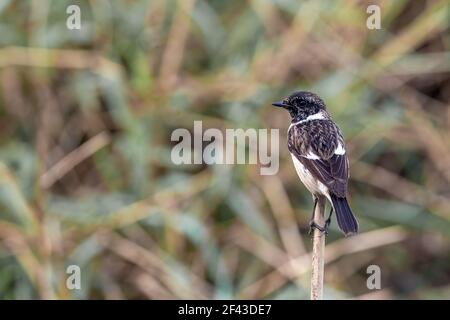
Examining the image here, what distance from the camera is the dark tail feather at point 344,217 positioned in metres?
3.50

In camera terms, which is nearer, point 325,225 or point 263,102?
point 325,225

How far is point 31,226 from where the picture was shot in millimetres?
4934

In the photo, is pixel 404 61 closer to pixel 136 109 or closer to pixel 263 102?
pixel 263 102

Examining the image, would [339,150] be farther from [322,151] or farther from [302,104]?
[302,104]

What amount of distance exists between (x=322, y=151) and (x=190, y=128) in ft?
5.07

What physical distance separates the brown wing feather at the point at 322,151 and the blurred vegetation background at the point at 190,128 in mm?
1145

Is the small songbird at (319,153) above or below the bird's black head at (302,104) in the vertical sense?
below

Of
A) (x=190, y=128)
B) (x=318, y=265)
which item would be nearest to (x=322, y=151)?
(x=318, y=265)

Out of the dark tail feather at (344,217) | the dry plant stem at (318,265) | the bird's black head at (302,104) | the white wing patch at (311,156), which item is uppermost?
the bird's black head at (302,104)

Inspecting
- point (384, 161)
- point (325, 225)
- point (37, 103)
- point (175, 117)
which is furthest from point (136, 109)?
point (325, 225)

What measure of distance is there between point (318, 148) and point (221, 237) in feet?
4.82

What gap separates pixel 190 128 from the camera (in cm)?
542

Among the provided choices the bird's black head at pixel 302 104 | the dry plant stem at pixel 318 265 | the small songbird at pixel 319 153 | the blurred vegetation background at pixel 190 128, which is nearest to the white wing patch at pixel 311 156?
the small songbird at pixel 319 153

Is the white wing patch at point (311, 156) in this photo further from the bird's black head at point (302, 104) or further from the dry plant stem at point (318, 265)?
the dry plant stem at point (318, 265)
